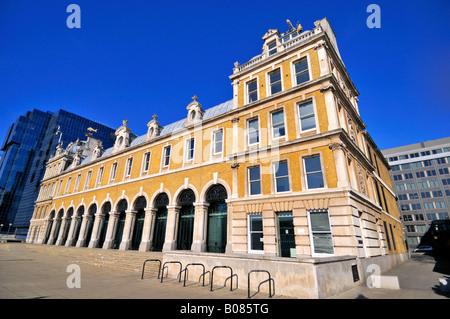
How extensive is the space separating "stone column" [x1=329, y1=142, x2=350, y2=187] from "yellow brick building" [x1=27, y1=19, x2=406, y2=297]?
55 mm

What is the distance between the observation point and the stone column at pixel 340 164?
11242 millimetres

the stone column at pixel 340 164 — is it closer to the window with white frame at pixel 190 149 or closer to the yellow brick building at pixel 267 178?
the yellow brick building at pixel 267 178

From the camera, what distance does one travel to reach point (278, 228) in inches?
505

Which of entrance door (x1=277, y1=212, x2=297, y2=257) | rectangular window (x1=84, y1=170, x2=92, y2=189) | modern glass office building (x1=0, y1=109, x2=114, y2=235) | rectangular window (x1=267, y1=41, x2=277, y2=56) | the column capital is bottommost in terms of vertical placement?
entrance door (x1=277, y1=212, x2=297, y2=257)

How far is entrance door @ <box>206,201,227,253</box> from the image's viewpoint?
16.1 m

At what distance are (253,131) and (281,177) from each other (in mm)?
4412

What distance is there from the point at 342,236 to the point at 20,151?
468ft

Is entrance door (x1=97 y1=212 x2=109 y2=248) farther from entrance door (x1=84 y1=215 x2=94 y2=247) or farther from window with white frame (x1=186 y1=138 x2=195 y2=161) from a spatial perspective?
window with white frame (x1=186 y1=138 x2=195 y2=161)

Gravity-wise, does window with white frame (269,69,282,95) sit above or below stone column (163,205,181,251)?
above

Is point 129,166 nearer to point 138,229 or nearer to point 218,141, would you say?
point 138,229

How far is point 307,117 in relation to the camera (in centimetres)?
1395

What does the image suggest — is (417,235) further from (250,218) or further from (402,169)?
(250,218)

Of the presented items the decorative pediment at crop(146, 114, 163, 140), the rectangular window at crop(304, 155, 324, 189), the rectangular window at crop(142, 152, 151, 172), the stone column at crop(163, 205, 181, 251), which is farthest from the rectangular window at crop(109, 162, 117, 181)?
the rectangular window at crop(304, 155, 324, 189)
